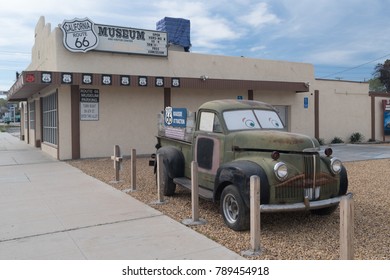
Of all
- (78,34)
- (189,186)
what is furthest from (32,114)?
(189,186)

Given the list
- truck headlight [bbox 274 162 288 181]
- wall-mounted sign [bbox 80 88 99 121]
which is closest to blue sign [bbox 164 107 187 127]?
truck headlight [bbox 274 162 288 181]

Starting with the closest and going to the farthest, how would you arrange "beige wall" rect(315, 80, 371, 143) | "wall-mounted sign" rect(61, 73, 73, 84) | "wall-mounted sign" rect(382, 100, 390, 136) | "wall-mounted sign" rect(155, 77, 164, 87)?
"wall-mounted sign" rect(61, 73, 73, 84) → "wall-mounted sign" rect(155, 77, 164, 87) → "beige wall" rect(315, 80, 371, 143) → "wall-mounted sign" rect(382, 100, 390, 136)

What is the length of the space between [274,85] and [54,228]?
15.1m

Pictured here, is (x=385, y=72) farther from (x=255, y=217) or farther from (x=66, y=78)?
(x=255, y=217)

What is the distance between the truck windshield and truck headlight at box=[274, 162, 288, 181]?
54.0 inches

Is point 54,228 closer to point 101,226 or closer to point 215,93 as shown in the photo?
point 101,226

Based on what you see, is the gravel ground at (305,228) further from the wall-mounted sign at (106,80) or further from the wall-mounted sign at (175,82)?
the wall-mounted sign at (175,82)

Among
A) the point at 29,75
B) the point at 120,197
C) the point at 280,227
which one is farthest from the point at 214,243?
the point at 29,75

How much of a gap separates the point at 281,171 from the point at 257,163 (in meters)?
0.38

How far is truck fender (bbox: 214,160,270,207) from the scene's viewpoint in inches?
214

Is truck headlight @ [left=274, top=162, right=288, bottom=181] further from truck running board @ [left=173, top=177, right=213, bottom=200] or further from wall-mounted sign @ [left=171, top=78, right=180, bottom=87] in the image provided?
wall-mounted sign @ [left=171, top=78, right=180, bottom=87]

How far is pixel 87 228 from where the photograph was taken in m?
6.04

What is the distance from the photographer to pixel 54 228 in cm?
609

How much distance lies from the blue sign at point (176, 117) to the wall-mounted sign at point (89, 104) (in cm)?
796
